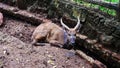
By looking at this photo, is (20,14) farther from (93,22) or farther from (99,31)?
(99,31)

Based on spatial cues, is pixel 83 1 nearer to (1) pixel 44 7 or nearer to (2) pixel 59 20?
(2) pixel 59 20

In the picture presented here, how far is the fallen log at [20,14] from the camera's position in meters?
6.71

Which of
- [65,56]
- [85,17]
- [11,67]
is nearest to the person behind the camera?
[11,67]

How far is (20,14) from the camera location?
6910 mm

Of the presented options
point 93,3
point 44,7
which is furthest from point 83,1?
point 44,7

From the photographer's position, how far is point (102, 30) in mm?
5320

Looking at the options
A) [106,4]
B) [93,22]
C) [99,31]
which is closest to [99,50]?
[99,31]

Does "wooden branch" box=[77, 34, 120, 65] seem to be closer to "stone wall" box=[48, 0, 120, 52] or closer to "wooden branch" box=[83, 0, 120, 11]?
"stone wall" box=[48, 0, 120, 52]

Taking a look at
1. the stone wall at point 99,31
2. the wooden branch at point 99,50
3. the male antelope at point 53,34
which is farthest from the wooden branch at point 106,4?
the wooden branch at point 99,50

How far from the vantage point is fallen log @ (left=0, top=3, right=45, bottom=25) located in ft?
22.0

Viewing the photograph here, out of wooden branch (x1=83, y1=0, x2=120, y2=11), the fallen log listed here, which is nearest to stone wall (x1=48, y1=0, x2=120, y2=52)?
wooden branch (x1=83, y1=0, x2=120, y2=11)

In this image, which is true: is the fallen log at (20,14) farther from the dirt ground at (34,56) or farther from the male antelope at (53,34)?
the dirt ground at (34,56)

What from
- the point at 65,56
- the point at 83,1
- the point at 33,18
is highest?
the point at 83,1

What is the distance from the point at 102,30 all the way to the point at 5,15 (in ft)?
10.6
